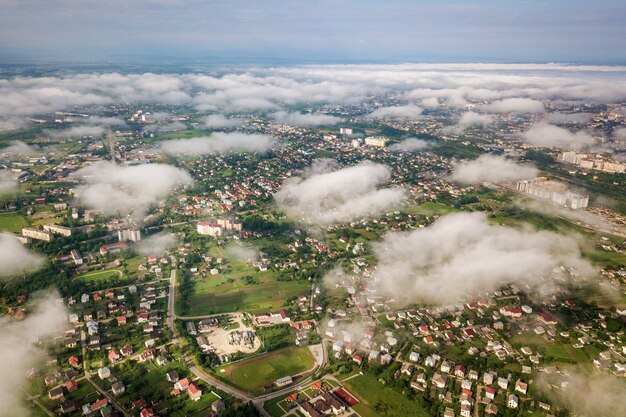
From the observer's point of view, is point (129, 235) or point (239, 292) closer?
point (239, 292)

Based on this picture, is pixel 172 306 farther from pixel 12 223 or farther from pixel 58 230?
pixel 12 223

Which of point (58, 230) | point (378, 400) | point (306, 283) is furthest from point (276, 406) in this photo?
point (58, 230)

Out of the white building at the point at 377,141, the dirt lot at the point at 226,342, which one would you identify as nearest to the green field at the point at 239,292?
the dirt lot at the point at 226,342

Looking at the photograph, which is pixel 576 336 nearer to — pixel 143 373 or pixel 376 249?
pixel 376 249

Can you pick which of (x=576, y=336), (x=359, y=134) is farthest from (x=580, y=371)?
(x=359, y=134)

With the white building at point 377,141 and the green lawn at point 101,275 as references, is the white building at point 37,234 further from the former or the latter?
the white building at point 377,141

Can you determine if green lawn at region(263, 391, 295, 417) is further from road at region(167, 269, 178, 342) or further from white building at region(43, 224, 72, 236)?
white building at region(43, 224, 72, 236)
